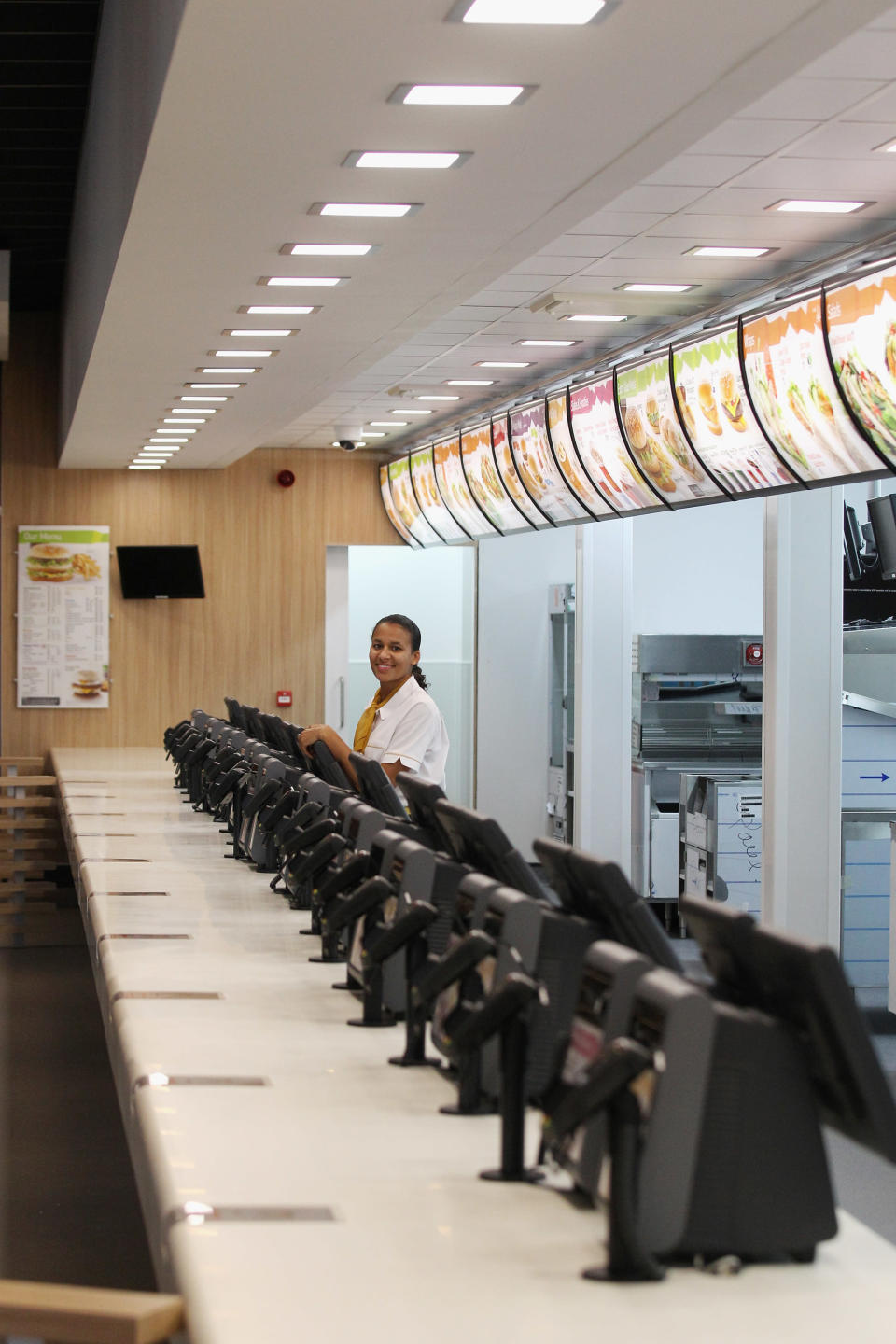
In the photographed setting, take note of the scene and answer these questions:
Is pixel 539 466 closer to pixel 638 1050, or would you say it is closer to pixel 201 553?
pixel 201 553

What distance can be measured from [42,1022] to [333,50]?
539 centimetres

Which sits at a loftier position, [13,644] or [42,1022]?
[13,644]

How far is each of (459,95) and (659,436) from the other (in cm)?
347

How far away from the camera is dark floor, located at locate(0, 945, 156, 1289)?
4.11m

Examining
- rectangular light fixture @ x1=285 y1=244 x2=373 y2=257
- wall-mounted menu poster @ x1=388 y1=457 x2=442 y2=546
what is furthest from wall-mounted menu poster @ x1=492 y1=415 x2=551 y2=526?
rectangular light fixture @ x1=285 y1=244 x2=373 y2=257

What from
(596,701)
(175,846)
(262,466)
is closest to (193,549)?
(262,466)

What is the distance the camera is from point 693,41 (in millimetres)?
2516

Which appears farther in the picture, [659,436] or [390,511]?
[390,511]

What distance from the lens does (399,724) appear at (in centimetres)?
532

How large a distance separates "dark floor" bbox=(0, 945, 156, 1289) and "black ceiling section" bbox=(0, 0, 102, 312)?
366 centimetres

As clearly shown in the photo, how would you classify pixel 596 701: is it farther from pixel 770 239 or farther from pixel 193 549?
pixel 770 239

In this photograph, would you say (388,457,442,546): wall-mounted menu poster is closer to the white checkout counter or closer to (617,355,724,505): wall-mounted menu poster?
(617,355,724,505): wall-mounted menu poster

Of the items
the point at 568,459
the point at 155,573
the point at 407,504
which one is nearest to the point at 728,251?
the point at 568,459

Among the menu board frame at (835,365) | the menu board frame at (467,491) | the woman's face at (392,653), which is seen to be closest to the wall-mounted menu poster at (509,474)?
the menu board frame at (467,491)
